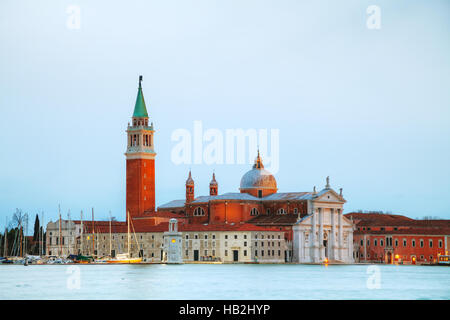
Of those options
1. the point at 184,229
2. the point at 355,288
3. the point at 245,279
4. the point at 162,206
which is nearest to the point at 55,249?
the point at 162,206

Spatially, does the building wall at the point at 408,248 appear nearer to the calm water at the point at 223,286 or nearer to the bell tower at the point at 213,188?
the bell tower at the point at 213,188

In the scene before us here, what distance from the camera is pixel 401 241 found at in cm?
6744

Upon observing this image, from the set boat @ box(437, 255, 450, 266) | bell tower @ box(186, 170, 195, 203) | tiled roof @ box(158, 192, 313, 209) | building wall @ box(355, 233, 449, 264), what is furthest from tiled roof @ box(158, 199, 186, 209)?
boat @ box(437, 255, 450, 266)

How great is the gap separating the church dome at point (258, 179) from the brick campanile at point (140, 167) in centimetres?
703

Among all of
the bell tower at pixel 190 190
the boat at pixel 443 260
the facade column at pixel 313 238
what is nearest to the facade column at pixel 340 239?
the facade column at pixel 313 238

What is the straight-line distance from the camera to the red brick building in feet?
219

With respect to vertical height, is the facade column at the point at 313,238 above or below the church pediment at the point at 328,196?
below

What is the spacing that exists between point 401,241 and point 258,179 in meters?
11.5

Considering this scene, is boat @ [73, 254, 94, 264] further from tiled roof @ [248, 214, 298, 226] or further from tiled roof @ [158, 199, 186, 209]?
tiled roof @ [248, 214, 298, 226]

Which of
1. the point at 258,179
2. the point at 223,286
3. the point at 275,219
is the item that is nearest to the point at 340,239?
the point at 275,219

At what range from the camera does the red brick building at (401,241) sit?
219 ft

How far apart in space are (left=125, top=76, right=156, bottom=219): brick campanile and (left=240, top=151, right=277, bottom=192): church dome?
7.03 m
